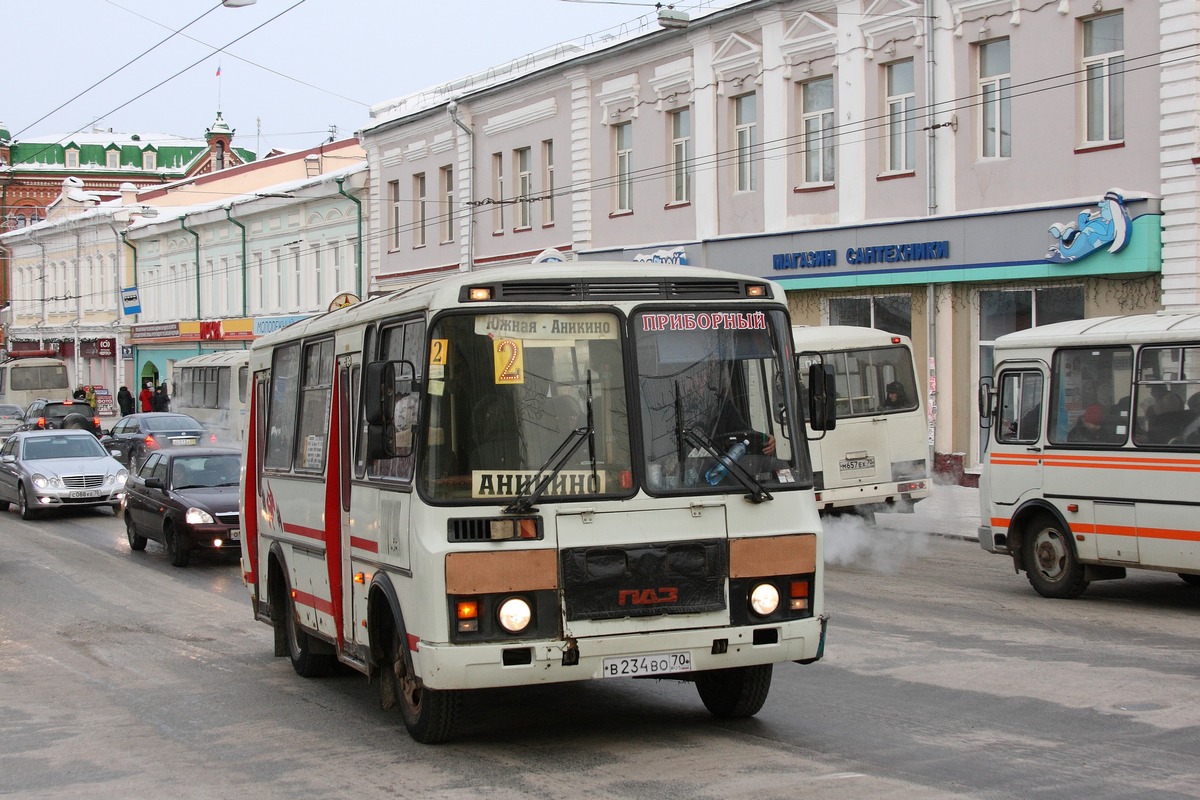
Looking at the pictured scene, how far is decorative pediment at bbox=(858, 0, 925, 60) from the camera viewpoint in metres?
26.7

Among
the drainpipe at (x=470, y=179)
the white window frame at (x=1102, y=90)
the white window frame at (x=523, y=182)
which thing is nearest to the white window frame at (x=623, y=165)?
the white window frame at (x=523, y=182)

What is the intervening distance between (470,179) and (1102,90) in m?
21.1

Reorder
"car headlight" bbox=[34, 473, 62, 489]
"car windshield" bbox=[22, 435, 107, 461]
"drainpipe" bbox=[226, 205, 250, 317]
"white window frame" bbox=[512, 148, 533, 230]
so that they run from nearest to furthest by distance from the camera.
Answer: "car headlight" bbox=[34, 473, 62, 489]
"car windshield" bbox=[22, 435, 107, 461]
"white window frame" bbox=[512, 148, 533, 230]
"drainpipe" bbox=[226, 205, 250, 317]

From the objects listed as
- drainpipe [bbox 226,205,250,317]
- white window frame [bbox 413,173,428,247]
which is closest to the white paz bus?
white window frame [bbox 413,173,428,247]

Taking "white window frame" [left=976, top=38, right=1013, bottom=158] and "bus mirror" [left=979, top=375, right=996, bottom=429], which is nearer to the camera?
"bus mirror" [left=979, top=375, right=996, bottom=429]

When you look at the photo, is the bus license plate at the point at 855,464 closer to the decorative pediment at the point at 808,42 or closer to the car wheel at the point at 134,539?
the car wheel at the point at 134,539

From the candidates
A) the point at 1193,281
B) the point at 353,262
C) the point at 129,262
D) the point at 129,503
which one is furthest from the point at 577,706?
the point at 129,262

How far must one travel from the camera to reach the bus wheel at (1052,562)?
563 inches

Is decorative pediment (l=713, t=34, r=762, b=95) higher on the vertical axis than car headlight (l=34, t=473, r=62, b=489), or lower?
higher

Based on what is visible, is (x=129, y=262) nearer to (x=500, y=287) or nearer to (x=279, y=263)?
(x=279, y=263)

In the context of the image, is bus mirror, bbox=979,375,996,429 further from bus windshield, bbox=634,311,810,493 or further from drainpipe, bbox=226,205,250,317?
drainpipe, bbox=226,205,250,317

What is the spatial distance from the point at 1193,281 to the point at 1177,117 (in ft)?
8.00

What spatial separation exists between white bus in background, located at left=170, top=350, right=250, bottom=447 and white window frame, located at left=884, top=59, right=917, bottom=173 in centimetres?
2316

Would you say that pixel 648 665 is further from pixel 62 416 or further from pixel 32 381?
pixel 32 381
